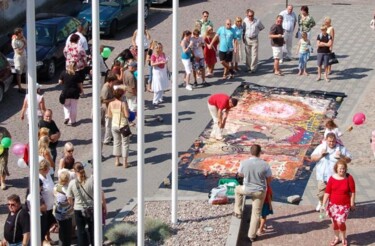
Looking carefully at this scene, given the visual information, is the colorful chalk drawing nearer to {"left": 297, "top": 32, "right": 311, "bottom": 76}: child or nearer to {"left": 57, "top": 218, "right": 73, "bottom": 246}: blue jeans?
{"left": 297, "top": 32, "right": 311, "bottom": 76}: child

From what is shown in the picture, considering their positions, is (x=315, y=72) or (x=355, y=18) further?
(x=355, y=18)

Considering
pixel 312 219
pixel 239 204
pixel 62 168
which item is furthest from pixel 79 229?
pixel 312 219

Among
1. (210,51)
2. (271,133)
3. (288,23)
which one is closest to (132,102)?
(271,133)

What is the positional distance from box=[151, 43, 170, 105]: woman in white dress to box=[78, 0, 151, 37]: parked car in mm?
6545

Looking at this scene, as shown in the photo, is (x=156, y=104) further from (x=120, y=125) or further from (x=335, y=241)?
(x=335, y=241)

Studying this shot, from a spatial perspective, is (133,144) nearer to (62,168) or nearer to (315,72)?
(62,168)

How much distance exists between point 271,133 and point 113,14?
9562 mm

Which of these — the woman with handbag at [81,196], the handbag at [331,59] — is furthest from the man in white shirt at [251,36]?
the woman with handbag at [81,196]

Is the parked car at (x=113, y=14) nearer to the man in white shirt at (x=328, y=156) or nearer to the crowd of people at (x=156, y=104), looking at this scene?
the crowd of people at (x=156, y=104)

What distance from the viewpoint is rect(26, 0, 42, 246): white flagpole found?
9688mm

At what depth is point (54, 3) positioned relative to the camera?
33344 mm

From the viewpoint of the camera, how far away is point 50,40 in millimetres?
24172

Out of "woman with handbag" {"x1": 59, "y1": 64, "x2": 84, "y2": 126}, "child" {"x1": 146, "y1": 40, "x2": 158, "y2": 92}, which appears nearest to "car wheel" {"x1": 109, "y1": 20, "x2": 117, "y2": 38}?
"child" {"x1": 146, "y1": 40, "x2": 158, "y2": 92}

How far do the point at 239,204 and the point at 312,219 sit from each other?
1509 millimetres
